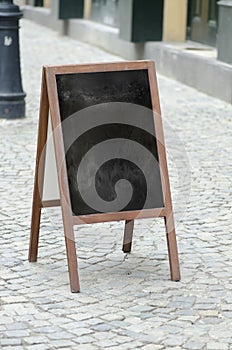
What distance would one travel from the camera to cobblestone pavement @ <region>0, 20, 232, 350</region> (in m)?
4.88

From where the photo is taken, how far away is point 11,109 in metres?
11.0

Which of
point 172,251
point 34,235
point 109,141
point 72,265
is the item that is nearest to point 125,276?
point 172,251

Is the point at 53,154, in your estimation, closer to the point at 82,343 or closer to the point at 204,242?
the point at 204,242

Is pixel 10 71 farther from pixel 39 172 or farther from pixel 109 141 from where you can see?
pixel 109 141

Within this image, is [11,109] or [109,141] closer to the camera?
[109,141]

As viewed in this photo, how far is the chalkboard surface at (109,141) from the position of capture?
5.63 metres

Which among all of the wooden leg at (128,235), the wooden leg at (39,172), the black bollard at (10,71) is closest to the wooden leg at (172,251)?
the wooden leg at (128,235)

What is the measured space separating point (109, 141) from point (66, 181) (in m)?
0.37

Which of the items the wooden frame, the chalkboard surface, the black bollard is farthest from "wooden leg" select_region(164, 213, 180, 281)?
the black bollard

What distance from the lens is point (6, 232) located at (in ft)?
22.0

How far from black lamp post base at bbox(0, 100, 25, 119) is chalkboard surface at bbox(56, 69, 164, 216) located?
17.6ft

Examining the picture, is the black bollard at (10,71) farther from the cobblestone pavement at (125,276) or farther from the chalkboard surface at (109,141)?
the chalkboard surface at (109,141)

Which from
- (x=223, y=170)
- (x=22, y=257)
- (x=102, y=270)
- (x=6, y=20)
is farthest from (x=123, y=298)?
(x=6, y=20)

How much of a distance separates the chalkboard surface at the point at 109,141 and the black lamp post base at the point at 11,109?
17.6 feet
